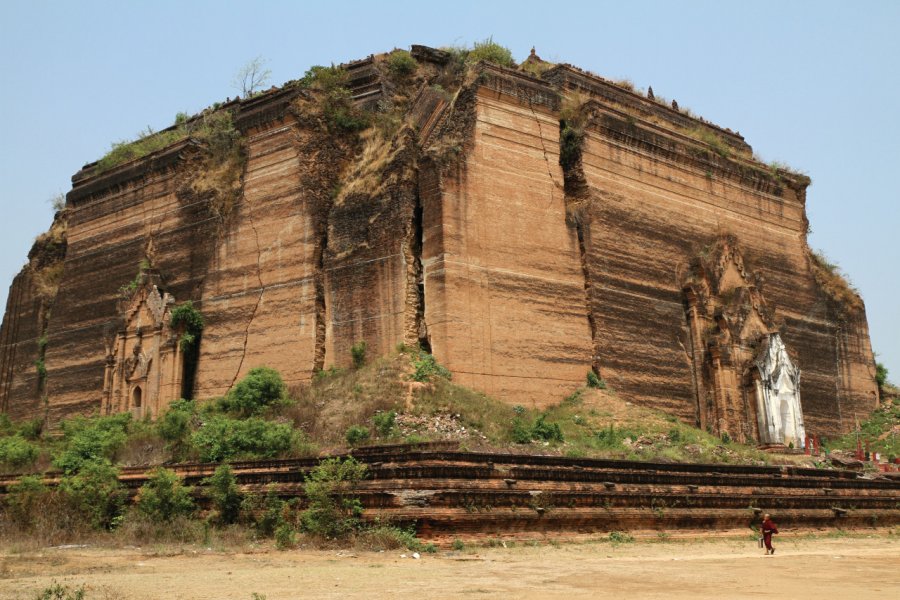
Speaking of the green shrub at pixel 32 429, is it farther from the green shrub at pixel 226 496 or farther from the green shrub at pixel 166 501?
the green shrub at pixel 226 496

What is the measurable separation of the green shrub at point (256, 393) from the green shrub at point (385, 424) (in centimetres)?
335

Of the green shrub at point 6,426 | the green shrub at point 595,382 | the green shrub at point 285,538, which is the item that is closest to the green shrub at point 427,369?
the green shrub at point 595,382

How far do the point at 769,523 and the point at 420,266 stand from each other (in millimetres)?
9310

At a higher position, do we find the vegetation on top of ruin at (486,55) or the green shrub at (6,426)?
the vegetation on top of ruin at (486,55)

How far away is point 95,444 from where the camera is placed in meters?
20.0

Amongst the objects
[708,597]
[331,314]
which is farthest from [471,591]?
[331,314]

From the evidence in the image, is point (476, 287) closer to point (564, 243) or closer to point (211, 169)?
point (564, 243)

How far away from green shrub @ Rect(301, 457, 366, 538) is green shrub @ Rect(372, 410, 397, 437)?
409 centimetres

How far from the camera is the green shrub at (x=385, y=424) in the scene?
56.2ft

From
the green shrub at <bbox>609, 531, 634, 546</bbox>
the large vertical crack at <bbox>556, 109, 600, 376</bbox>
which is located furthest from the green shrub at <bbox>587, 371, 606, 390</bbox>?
the green shrub at <bbox>609, 531, 634, 546</bbox>

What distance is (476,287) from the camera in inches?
792

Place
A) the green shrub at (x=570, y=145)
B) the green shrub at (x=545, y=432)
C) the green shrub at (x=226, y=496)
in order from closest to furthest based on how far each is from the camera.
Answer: the green shrub at (x=226, y=496), the green shrub at (x=545, y=432), the green shrub at (x=570, y=145)

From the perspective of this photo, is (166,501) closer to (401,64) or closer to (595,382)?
(595,382)

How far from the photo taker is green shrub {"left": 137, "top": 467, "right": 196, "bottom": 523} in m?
14.7
